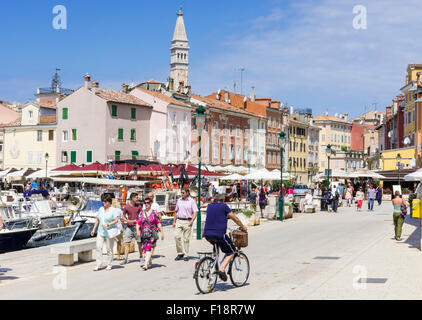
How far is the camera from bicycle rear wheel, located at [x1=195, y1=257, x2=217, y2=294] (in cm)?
1026

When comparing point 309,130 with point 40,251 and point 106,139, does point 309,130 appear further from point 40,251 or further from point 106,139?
point 40,251

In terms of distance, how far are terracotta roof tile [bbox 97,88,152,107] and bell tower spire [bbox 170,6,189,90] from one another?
215 ft

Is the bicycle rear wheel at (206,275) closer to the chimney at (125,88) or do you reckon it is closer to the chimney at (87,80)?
the chimney at (87,80)

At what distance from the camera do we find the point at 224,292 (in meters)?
10.7

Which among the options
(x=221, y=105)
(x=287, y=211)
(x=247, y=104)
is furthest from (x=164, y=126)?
(x=287, y=211)

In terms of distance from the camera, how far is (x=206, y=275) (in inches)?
412

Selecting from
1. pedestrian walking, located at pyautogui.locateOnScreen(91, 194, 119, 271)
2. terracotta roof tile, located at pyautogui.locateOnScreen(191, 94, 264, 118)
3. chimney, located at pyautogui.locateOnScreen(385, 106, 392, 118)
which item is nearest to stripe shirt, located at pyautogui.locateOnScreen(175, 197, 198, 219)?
pedestrian walking, located at pyautogui.locateOnScreen(91, 194, 119, 271)

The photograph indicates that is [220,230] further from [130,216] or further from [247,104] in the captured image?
[247,104]

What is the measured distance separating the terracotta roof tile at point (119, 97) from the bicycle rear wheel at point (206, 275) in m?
52.0

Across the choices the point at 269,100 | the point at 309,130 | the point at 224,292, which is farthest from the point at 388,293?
the point at 309,130

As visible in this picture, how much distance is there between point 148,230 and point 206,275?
3.71 metres

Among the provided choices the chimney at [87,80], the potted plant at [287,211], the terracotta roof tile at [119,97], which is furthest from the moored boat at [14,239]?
the chimney at [87,80]
